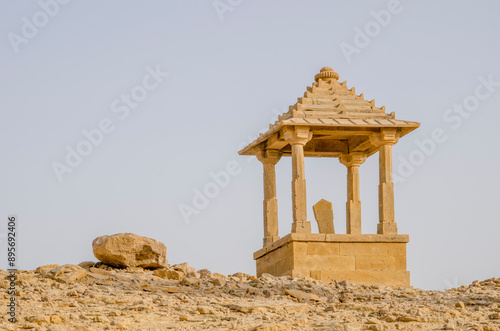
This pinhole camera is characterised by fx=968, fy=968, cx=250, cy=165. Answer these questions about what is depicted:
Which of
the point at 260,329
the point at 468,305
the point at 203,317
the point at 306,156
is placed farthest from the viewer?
the point at 306,156

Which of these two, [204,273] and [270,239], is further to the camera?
[270,239]

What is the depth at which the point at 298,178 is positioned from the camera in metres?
21.4

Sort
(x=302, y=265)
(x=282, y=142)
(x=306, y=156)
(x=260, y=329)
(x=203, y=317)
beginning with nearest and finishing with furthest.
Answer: (x=260, y=329), (x=203, y=317), (x=302, y=265), (x=282, y=142), (x=306, y=156)

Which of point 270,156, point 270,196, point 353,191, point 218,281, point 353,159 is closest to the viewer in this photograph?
point 218,281

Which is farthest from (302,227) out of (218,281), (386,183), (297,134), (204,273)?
(218,281)

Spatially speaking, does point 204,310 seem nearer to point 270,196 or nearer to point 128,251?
point 128,251

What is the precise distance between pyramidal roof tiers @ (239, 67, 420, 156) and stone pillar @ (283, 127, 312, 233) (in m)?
0.22

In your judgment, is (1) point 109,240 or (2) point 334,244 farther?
(2) point 334,244

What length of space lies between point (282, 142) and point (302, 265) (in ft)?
10.5

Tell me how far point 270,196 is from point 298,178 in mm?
1588

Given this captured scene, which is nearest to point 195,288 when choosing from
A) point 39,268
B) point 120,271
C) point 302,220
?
point 120,271

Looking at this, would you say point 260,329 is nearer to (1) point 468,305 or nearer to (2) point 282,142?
(1) point 468,305

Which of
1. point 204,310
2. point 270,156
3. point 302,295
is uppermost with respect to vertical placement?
point 270,156

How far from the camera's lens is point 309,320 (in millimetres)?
14781
